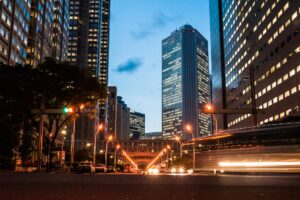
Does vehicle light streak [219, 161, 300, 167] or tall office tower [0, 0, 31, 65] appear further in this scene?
tall office tower [0, 0, 31, 65]

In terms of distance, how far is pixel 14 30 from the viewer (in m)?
90.0

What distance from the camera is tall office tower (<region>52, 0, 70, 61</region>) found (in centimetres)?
13100

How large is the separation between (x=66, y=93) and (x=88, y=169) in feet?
30.6

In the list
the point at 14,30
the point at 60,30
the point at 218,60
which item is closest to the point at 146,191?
the point at 14,30

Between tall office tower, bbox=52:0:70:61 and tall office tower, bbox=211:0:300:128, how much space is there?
61711mm

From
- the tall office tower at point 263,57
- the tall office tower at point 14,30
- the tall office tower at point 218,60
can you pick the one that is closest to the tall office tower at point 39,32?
the tall office tower at point 14,30

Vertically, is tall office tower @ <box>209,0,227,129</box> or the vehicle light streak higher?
tall office tower @ <box>209,0,227,129</box>

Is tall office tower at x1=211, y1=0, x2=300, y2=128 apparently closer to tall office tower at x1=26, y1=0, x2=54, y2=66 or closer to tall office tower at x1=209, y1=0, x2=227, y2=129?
tall office tower at x1=209, y1=0, x2=227, y2=129

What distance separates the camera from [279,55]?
84.1m

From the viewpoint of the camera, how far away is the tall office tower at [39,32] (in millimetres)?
105438

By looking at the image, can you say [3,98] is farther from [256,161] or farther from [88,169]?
[256,161]

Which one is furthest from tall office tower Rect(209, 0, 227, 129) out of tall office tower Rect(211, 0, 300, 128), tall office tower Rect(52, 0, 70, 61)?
tall office tower Rect(52, 0, 70, 61)

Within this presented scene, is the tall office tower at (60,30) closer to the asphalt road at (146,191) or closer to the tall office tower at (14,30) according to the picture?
the tall office tower at (14,30)

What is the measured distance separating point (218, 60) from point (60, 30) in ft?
207
